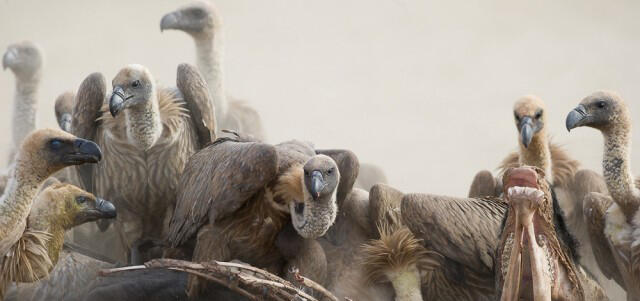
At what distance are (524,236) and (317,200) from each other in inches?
59.1

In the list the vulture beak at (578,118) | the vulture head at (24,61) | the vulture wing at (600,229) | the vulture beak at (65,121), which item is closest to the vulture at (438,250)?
the vulture wing at (600,229)

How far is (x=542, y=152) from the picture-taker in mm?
6758

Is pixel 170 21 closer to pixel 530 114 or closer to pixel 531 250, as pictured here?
pixel 530 114

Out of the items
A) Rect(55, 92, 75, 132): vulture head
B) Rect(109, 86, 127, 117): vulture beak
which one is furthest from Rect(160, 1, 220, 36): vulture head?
Rect(109, 86, 127, 117): vulture beak

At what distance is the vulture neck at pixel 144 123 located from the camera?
257 inches

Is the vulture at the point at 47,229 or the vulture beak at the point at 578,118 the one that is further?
the vulture beak at the point at 578,118

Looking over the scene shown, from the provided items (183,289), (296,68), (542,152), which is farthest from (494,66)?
(183,289)

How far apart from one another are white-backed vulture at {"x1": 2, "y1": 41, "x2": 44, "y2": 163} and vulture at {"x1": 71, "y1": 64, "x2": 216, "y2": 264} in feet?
6.68

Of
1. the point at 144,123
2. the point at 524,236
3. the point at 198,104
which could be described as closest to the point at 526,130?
the point at 198,104

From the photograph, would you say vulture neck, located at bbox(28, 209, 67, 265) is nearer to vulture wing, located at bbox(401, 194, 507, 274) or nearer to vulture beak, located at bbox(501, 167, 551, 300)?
vulture wing, located at bbox(401, 194, 507, 274)

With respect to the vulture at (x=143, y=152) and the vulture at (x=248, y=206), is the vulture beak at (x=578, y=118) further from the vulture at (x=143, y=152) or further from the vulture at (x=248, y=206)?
the vulture at (x=143, y=152)

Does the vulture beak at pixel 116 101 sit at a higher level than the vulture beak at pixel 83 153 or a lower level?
higher

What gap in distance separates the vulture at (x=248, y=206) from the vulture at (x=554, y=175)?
954 mm

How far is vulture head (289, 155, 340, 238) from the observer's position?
5.62 metres
